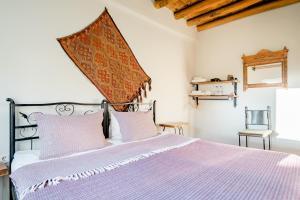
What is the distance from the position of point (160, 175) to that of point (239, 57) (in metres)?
3.06

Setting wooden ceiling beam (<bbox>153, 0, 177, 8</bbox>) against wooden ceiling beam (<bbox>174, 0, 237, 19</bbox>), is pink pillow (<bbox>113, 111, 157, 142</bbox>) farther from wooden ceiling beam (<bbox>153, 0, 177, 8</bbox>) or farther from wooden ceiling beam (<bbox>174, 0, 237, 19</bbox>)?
wooden ceiling beam (<bbox>174, 0, 237, 19</bbox>)

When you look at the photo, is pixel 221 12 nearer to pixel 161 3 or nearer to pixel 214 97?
pixel 161 3

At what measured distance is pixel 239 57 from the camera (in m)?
3.56

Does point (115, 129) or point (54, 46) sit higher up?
point (54, 46)

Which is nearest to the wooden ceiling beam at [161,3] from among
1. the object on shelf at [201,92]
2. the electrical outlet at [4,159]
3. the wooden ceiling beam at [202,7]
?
the wooden ceiling beam at [202,7]

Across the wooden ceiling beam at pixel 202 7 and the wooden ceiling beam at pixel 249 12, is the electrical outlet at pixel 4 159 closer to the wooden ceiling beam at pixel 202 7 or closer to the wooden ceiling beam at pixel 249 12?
the wooden ceiling beam at pixel 202 7

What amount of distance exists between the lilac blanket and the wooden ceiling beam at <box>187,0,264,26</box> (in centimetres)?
238

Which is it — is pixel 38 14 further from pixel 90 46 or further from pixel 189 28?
pixel 189 28

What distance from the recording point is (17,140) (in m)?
1.78

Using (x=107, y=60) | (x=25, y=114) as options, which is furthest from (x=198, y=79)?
(x=25, y=114)

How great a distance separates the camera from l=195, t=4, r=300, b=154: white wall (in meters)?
3.02

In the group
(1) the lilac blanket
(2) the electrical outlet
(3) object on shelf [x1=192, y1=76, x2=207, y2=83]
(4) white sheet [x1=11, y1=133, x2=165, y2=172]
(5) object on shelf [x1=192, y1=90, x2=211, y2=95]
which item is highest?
(3) object on shelf [x1=192, y1=76, x2=207, y2=83]

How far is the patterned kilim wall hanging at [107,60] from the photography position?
7.35 feet

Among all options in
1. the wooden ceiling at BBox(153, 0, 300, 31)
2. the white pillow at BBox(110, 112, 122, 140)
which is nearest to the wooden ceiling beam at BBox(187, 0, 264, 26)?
the wooden ceiling at BBox(153, 0, 300, 31)
